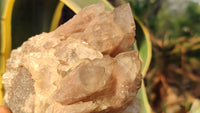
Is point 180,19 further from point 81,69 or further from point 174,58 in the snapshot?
point 81,69

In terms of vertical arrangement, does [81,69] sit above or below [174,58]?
above

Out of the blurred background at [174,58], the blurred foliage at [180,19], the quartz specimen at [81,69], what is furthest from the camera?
the blurred foliage at [180,19]

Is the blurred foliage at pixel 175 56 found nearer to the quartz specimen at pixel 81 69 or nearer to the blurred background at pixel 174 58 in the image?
the blurred background at pixel 174 58

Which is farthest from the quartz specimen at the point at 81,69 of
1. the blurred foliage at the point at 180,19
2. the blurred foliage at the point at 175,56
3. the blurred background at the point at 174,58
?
the blurred foliage at the point at 180,19

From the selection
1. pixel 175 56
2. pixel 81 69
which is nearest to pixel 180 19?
pixel 175 56

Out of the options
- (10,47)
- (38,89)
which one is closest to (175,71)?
(10,47)

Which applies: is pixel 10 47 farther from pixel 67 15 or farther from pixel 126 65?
pixel 126 65

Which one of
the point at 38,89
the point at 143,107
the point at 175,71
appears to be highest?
the point at 38,89

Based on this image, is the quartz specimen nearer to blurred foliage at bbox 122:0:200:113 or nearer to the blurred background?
the blurred background
